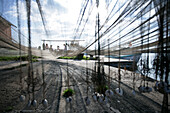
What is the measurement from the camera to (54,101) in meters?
2.29

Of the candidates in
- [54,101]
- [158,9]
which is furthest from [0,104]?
[158,9]

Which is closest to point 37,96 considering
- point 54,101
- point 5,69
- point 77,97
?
point 54,101

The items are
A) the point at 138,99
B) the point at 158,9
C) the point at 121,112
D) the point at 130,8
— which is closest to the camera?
the point at 158,9

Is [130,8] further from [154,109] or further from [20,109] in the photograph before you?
[20,109]

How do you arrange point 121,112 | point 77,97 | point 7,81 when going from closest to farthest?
1. point 121,112
2. point 77,97
3. point 7,81

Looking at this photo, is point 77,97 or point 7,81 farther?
point 7,81

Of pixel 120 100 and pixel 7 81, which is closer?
pixel 120 100

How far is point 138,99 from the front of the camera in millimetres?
2285

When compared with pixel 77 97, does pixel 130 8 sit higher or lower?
higher

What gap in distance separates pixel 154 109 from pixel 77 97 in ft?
5.59

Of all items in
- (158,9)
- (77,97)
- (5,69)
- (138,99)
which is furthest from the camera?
(5,69)

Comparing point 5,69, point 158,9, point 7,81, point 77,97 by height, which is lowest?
point 77,97

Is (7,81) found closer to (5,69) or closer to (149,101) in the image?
(5,69)

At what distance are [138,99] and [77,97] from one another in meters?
1.51
